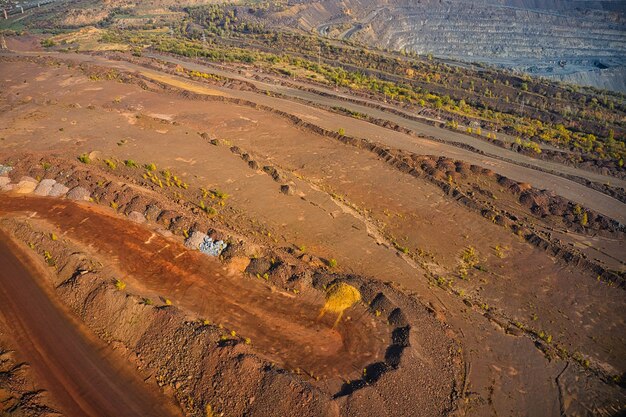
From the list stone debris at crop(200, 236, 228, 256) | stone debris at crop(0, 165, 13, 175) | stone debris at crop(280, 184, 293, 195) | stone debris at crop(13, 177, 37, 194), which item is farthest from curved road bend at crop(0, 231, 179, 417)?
stone debris at crop(280, 184, 293, 195)

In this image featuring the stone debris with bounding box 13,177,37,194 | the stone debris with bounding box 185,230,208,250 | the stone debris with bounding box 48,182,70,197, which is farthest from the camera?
the stone debris with bounding box 13,177,37,194

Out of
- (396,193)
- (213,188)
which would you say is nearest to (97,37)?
(213,188)

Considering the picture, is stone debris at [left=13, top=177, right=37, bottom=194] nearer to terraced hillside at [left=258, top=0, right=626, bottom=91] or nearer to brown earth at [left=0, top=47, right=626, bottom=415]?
brown earth at [left=0, top=47, right=626, bottom=415]

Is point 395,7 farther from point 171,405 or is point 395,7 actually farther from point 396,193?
point 171,405

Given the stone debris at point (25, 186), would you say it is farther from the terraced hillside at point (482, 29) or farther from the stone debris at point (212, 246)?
the terraced hillside at point (482, 29)

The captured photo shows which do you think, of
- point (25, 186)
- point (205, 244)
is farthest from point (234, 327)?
point (25, 186)
